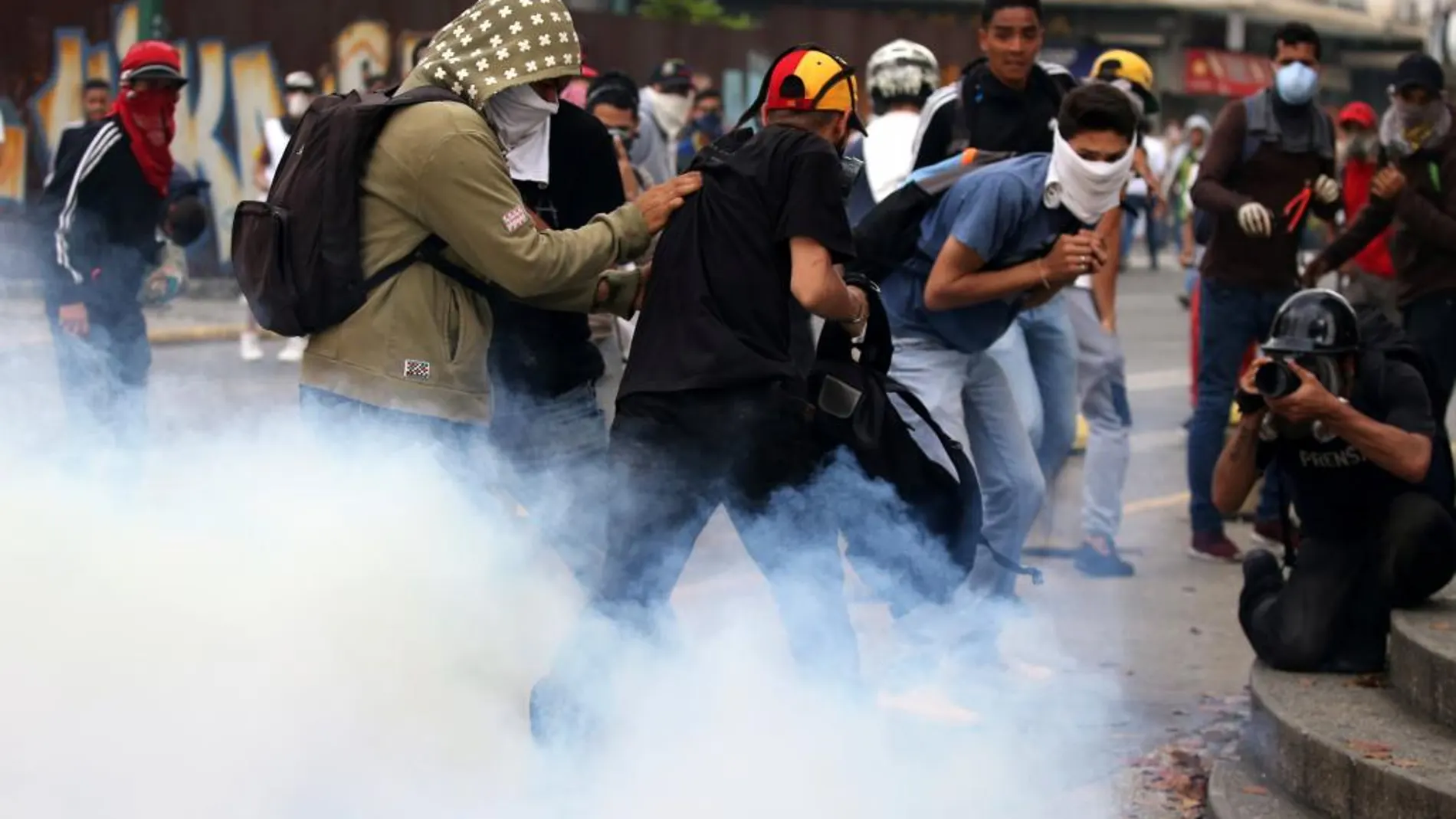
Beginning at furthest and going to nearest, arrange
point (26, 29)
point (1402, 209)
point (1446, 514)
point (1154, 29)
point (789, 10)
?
point (1154, 29)
point (789, 10)
point (26, 29)
point (1402, 209)
point (1446, 514)

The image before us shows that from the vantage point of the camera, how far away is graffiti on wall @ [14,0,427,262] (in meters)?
18.0

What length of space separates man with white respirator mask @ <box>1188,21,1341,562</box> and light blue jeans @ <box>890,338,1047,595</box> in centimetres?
184

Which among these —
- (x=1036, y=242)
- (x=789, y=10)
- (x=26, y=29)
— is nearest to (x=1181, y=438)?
(x=1036, y=242)

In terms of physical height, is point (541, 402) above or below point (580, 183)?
below

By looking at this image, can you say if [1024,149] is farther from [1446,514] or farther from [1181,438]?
[1181,438]

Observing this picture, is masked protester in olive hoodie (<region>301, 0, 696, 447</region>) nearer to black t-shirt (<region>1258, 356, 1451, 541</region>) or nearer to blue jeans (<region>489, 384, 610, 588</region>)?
blue jeans (<region>489, 384, 610, 588</region>)

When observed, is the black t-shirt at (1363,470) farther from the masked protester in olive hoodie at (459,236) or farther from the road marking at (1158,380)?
the road marking at (1158,380)

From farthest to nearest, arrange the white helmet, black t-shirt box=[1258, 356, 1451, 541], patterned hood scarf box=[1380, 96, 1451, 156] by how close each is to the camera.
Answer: patterned hood scarf box=[1380, 96, 1451, 156]
the white helmet
black t-shirt box=[1258, 356, 1451, 541]

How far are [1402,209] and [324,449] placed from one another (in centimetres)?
473

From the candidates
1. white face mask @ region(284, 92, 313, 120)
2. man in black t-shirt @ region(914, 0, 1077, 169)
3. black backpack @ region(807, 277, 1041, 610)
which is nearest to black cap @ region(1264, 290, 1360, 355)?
black backpack @ region(807, 277, 1041, 610)

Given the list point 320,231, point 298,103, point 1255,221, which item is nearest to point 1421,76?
point 1255,221

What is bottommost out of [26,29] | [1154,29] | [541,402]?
[1154,29]

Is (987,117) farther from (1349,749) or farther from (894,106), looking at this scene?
(1349,749)

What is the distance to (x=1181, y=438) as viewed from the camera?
34.6 ft
